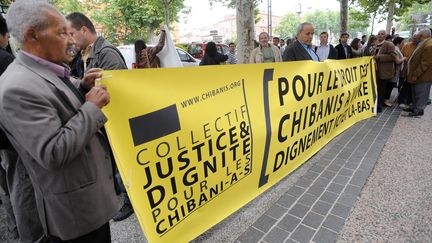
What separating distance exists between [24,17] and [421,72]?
20.7 feet

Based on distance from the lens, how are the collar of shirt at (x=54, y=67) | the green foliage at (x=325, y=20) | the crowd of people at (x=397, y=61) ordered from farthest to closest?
the green foliage at (x=325, y=20)
the crowd of people at (x=397, y=61)
the collar of shirt at (x=54, y=67)

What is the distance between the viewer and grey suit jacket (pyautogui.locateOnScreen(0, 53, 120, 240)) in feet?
3.49

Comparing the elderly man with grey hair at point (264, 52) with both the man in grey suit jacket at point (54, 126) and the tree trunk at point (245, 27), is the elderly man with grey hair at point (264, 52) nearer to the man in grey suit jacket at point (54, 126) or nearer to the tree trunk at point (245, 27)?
the tree trunk at point (245, 27)

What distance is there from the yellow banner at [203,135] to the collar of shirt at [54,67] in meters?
0.19

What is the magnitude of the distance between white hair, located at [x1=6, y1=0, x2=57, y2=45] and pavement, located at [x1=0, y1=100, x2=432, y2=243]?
1795 millimetres

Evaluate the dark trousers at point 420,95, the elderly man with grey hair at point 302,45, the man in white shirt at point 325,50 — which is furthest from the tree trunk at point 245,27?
the dark trousers at point 420,95

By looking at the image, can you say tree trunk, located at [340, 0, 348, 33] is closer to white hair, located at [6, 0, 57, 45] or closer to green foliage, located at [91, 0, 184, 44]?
white hair, located at [6, 0, 57, 45]

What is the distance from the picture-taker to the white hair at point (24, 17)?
1.12 meters

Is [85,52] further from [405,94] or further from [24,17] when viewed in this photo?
[405,94]

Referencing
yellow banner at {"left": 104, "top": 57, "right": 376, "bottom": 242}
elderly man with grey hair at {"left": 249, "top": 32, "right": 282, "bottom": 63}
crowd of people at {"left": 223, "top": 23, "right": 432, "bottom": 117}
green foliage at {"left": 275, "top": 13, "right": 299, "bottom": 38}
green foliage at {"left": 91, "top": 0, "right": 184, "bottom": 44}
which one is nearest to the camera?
yellow banner at {"left": 104, "top": 57, "right": 376, "bottom": 242}

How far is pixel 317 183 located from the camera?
10.1 feet

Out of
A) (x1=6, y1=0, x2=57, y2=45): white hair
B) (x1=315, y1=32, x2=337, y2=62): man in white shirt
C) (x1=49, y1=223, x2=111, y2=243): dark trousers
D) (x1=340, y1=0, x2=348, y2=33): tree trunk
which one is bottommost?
(x1=49, y1=223, x2=111, y2=243): dark trousers

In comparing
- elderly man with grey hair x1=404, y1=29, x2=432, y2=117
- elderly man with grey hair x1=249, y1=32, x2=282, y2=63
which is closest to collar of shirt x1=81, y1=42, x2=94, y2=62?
elderly man with grey hair x1=249, y1=32, x2=282, y2=63

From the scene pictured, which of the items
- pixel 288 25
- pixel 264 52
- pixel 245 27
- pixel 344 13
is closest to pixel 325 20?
pixel 288 25
